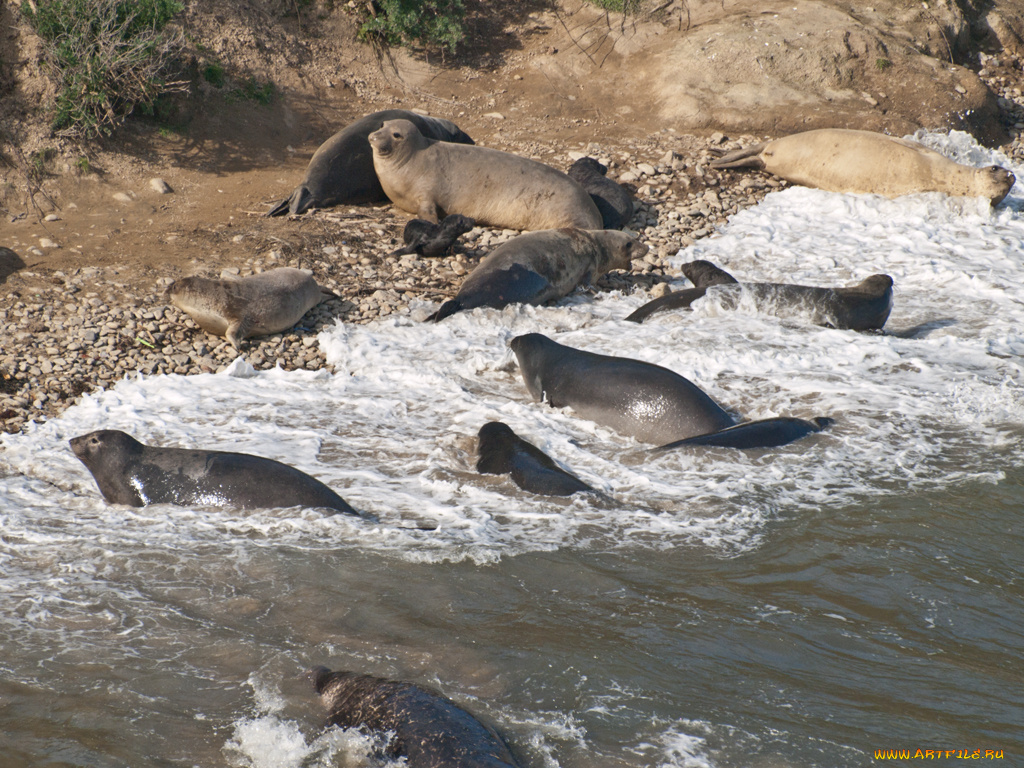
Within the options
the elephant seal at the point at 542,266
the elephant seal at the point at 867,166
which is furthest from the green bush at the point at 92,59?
the elephant seal at the point at 867,166

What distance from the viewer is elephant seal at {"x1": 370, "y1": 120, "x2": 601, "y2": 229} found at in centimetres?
951

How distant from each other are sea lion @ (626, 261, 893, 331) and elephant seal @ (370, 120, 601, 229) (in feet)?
5.90

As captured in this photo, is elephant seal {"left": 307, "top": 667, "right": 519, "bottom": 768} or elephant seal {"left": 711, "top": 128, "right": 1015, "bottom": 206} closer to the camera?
elephant seal {"left": 307, "top": 667, "right": 519, "bottom": 768}

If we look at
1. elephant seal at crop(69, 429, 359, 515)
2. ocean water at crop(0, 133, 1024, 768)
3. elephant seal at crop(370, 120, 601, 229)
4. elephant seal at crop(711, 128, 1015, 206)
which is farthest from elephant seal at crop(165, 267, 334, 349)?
elephant seal at crop(711, 128, 1015, 206)

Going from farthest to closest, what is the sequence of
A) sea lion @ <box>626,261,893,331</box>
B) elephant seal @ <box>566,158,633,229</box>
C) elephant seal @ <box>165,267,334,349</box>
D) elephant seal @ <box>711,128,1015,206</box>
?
elephant seal @ <box>711,128,1015,206</box>, elephant seal @ <box>566,158,633,229</box>, sea lion @ <box>626,261,893,331</box>, elephant seal @ <box>165,267,334,349</box>

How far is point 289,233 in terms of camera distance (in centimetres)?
881

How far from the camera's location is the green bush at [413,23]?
40.7 feet

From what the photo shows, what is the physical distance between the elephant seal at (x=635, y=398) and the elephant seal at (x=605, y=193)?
3662 millimetres

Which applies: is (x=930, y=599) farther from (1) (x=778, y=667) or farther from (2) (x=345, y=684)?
(2) (x=345, y=684)

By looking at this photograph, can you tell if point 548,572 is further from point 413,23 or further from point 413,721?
point 413,23

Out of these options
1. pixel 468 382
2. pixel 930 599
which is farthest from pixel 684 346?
pixel 930 599

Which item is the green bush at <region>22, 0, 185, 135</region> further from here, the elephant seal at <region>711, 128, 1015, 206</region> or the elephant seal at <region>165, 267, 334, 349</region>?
the elephant seal at <region>711, 128, 1015, 206</region>

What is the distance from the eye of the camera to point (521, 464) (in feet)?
17.2

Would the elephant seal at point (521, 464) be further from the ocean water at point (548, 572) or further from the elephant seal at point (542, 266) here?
the elephant seal at point (542, 266)
